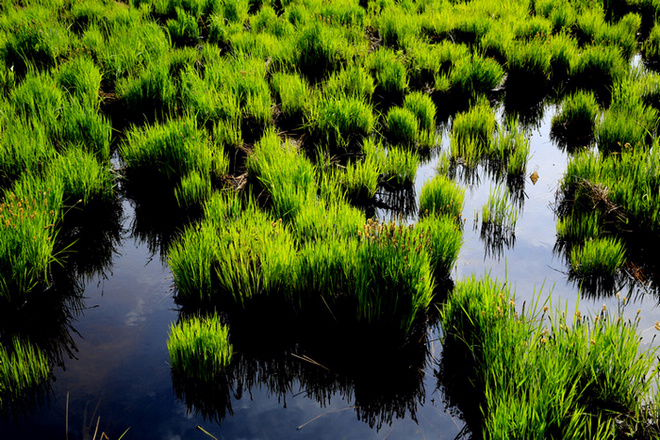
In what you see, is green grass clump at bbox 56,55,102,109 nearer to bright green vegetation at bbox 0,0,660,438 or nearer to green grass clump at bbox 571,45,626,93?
bright green vegetation at bbox 0,0,660,438

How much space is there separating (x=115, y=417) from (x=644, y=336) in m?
2.47

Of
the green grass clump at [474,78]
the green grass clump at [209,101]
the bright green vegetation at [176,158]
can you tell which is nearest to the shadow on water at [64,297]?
the bright green vegetation at [176,158]

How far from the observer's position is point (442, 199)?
3.33 metres

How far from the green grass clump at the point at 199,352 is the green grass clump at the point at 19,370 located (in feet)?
1.89

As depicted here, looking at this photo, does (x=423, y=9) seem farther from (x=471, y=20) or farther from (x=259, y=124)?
(x=259, y=124)

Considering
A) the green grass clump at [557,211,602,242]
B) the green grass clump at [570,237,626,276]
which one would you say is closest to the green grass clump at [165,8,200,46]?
the green grass clump at [557,211,602,242]

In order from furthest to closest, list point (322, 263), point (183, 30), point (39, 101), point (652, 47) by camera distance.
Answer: point (183, 30), point (652, 47), point (39, 101), point (322, 263)

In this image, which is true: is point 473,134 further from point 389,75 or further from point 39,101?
point 39,101

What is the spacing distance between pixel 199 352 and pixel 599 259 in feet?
7.40

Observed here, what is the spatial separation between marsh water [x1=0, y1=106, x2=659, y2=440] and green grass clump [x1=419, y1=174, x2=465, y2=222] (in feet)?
1.51

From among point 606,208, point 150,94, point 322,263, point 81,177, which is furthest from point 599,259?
point 150,94

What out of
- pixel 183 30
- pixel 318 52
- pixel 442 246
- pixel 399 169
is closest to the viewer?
pixel 442 246

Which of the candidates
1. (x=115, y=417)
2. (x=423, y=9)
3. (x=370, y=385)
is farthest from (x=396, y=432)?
(x=423, y=9)

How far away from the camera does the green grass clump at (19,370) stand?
2.07 m
